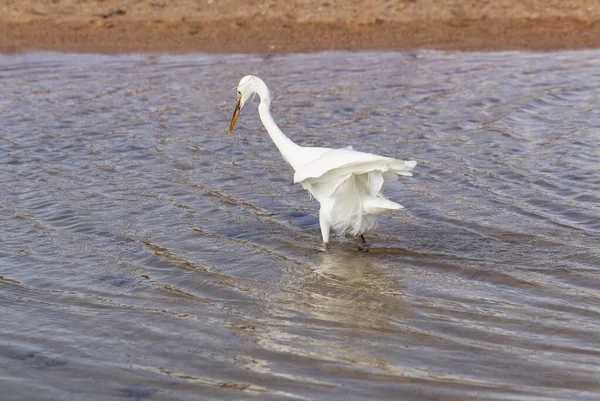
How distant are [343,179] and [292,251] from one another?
662 mm

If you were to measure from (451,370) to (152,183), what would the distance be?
439 cm

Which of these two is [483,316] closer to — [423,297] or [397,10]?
[423,297]

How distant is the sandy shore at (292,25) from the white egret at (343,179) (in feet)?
28.8

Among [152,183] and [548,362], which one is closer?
[548,362]

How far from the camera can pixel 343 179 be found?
6.30 m

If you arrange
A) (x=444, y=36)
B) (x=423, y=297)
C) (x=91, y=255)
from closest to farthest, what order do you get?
1. (x=423, y=297)
2. (x=91, y=255)
3. (x=444, y=36)

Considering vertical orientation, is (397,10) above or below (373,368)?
above

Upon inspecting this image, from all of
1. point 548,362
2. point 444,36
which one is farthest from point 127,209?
point 444,36

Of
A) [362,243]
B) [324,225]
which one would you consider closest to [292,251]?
[324,225]

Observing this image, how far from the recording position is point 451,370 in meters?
4.38

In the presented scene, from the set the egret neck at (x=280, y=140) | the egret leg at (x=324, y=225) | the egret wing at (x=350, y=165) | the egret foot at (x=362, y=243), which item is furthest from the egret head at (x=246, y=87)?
the egret foot at (x=362, y=243)

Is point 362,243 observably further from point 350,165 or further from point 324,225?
point 350,165

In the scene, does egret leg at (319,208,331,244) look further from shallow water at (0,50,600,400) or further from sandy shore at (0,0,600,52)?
sandy shore at (0,0,600,52)

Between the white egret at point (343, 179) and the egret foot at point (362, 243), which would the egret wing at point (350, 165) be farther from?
the egret foot at point (362, 243)
